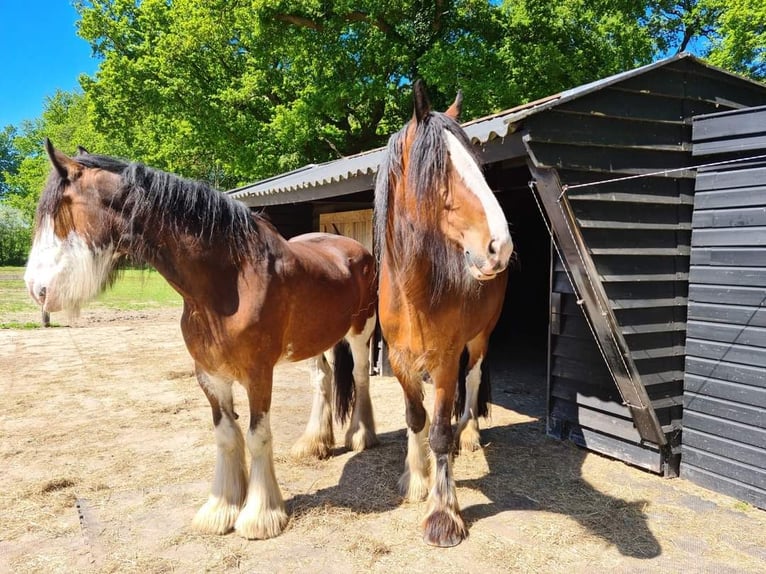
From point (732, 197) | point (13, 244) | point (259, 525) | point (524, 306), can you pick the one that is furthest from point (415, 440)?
point (13, 244)

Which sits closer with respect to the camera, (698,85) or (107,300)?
(698,85)

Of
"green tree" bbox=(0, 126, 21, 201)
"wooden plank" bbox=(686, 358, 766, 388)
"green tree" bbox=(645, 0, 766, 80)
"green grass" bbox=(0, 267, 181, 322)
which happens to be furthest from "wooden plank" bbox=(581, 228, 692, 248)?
"green tree" bbox=(0, 126, 21, 201)

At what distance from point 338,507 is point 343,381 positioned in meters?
1.15

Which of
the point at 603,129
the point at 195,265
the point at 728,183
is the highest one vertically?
the point at 603,129

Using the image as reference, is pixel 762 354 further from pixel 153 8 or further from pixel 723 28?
pixel 153 8

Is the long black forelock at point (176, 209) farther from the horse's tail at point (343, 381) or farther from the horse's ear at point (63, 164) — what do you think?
the horse's tail at point (343, 381)

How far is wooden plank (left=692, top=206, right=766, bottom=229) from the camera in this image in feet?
9.40

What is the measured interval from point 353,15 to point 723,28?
33.5 ft

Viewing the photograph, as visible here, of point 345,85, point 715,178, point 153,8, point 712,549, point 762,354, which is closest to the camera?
point 712,549

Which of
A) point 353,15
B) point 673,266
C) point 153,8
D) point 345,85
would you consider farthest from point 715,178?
point 153,8

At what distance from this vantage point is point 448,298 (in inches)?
97.9

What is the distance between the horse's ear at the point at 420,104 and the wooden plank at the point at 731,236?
2.21 m

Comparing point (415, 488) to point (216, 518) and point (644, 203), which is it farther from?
point (644, 203)

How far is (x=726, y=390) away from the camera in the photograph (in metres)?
3.02
